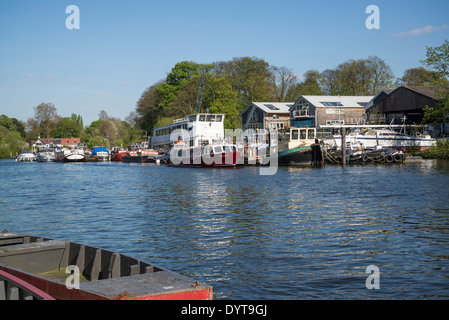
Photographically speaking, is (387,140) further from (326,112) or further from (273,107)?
(273,107)

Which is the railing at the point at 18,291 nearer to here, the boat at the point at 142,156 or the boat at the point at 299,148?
the boat at the point at 299,148

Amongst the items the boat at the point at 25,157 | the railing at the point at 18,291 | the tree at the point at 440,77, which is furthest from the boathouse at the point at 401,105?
the boat at the point at 25,157

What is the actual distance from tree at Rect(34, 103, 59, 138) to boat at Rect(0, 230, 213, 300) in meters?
167

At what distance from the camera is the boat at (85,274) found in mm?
7625

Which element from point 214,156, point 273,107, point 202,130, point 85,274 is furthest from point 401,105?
point 85,274

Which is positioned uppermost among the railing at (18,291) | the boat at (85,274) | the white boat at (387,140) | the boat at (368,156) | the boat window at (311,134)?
the boat window at (311,134)

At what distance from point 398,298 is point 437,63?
193 feet

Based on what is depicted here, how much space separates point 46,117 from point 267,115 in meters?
106

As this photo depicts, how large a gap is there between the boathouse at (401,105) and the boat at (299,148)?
16933mm

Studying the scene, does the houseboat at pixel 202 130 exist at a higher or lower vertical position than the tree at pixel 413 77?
lower

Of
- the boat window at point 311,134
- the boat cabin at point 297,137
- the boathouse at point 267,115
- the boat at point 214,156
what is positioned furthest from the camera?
the boathouse at point 267,115

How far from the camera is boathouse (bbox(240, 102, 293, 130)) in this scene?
315ft
